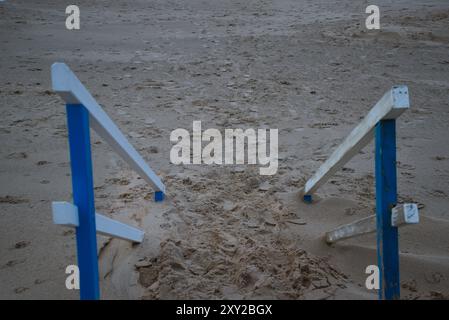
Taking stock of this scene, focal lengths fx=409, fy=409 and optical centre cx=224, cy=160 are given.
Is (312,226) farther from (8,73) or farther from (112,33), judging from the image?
(112,33)

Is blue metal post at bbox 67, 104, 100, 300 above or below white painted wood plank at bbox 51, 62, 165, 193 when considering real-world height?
below

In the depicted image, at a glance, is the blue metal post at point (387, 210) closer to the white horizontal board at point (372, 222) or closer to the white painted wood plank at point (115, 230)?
the white horizontal board at point (372, 222)

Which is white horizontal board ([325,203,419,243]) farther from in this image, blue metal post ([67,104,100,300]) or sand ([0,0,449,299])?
blue metal post ([67,104,100,300])

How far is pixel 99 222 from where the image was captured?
1.62m

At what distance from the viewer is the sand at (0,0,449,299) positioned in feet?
6.89

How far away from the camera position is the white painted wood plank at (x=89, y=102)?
137cm

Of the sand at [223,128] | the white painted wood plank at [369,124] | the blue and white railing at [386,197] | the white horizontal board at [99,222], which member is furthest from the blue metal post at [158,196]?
the blue and white railing at [386,197]

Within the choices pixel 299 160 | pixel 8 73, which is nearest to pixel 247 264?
pixel 299 160

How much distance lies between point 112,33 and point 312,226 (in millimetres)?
5687

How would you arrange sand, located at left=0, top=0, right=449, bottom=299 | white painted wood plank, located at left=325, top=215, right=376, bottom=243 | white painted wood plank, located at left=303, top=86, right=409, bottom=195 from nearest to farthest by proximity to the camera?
white painted wood plank, located at left=303, top=86, right=409, bottom=195
white painted wood plank, located at left=325, top=215, right=376, bottom=243
sand, located at left=0, top=0, right=449, bottom=299

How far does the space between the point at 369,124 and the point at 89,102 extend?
3.72ft

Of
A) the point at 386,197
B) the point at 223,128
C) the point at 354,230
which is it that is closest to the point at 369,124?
the point at 386,197

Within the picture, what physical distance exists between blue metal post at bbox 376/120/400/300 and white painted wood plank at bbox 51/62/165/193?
1126 millimetres

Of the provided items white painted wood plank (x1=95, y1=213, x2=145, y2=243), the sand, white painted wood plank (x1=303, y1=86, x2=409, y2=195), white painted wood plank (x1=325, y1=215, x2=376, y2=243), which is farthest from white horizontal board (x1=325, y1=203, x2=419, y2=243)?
white painted wood plank (x1=95, y1=213, x2=145, y2=243)
